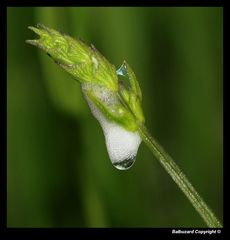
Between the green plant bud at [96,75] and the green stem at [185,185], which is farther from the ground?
the green plant bud at [96,75]

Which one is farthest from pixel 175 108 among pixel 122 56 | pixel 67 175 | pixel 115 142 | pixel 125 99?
pixel 125 99

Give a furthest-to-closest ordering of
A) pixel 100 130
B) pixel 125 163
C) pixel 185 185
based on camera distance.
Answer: pixel 100 130, pixel 125 163, pixel 185 185

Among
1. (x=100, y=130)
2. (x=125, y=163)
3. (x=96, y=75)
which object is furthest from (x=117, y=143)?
(x=100, y=130)

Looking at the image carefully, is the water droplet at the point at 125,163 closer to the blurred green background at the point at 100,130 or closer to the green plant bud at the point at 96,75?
the green plant bud at the point at 96,75

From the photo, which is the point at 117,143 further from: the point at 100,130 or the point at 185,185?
the point at 100,130

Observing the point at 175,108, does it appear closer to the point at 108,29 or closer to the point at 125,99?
the point at 108,29

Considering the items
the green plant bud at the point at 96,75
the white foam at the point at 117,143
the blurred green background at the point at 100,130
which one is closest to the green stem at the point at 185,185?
the green plant bud at the point at 96,75
